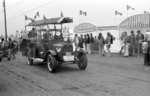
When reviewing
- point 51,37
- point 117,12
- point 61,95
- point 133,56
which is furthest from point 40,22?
point 117,12

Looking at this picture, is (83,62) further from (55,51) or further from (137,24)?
(137,24)

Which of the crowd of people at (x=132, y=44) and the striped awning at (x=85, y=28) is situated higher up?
the striped awning at (x=85, y=28)

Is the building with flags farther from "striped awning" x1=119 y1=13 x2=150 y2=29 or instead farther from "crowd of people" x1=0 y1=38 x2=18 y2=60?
"crowd of people" x1=0 y1=38 x2=18 y2=60

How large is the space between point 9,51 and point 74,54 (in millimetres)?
3032

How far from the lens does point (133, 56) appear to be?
52.5 ft

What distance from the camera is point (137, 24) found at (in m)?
18.2

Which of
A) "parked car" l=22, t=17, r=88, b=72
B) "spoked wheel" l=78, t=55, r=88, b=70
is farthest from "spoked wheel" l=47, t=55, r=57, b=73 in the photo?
"spoked wheel" l=78, t=55, r=88, b=70

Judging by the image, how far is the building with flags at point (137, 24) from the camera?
17917 mm

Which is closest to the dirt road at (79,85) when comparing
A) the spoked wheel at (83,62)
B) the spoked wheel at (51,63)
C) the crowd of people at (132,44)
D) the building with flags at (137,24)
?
the spoked wheel at (51,63)

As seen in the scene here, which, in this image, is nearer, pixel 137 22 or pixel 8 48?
pixel 8 48

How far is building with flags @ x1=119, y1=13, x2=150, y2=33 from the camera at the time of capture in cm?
1792

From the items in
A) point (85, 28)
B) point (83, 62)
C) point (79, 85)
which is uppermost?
point (85, 28)

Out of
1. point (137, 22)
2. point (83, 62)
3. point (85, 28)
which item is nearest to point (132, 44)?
point (137, 22)

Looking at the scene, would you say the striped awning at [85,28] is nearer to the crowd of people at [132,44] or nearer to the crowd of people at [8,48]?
the crowd of people at [132,44]
